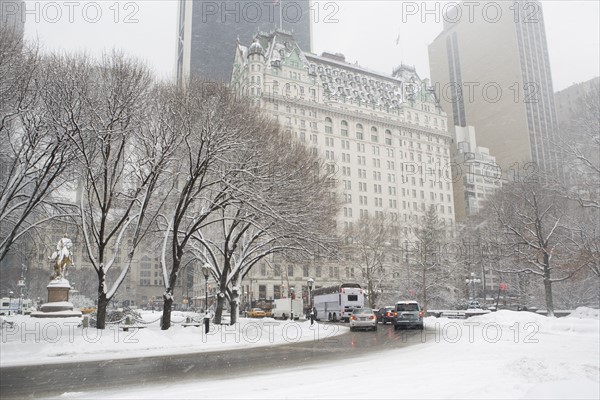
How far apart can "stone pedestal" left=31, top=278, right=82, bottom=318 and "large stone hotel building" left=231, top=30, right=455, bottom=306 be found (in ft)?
200

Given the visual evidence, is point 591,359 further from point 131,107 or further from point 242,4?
point 242,4

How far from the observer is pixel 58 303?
30.6 metres

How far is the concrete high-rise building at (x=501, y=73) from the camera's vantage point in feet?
299

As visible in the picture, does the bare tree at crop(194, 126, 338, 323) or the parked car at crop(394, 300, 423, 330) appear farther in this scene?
the parked car at crop(394, 300, 423, 330)

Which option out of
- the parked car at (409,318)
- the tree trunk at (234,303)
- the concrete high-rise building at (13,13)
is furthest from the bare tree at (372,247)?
the concrete high-rise building at (13,13)

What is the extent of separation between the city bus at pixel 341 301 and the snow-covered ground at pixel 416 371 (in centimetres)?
2344

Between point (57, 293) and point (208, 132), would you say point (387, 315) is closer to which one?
point (57, 293)

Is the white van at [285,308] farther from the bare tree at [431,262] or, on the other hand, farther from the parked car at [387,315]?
the bare tree at [431,262]

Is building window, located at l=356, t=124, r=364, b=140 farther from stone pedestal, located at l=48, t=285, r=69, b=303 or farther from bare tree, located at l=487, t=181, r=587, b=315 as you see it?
stone pedestal, located at l=48, t=285, r=69, b=303

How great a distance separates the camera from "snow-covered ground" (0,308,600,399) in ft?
33.0

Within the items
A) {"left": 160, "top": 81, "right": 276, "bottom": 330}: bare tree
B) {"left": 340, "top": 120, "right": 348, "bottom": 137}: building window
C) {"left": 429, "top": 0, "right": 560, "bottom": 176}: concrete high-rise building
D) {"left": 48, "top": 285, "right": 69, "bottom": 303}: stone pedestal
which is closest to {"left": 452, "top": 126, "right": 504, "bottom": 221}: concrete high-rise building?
{"left": 429, "top": 0, "right": 560, "bottom": 176}: concrete high-rise building

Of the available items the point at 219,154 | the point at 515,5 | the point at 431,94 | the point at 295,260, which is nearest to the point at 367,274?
the point at 295,260

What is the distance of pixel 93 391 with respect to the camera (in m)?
10.7

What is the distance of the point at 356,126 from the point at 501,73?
34499 mm
